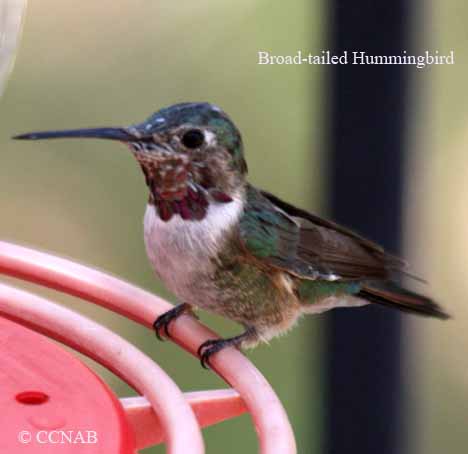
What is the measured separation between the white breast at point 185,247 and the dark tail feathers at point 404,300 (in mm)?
514

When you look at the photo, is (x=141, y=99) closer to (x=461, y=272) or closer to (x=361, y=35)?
(x=461, y=272)

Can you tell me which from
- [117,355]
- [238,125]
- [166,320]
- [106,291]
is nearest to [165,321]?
[166,320]

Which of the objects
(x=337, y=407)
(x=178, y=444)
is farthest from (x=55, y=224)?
(x=178, y=444)

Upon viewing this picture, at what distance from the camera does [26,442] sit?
5.39 feet

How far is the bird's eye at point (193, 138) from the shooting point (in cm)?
229

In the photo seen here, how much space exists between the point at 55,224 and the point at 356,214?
8.79 ft

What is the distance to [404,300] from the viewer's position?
274 cm

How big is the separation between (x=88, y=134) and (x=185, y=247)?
59cm

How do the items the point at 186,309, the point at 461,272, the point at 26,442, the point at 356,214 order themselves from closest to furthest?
the point at 26,442 → the point at 186,309 → the point at 356,214 → the point at 461,272

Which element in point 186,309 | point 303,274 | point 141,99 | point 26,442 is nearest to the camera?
point 26,442

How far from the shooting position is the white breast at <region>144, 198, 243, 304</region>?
2430 mm

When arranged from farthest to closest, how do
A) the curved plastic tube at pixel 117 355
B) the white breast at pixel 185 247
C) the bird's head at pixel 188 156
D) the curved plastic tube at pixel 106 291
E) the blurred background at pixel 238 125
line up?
the blurred background at pixel 238 125, the white breast at pixel 185 247, the bird's head at pixel 188 156, the curved plastic tube at pixel 106 291, the curved plastic tube at pixel 117 355

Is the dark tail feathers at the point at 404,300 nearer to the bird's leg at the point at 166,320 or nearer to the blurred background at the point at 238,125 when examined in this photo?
the bird's leg at the point at 166,320

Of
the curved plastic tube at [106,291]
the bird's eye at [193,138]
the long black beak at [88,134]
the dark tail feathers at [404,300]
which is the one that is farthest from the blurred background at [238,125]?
the long black beak at [88,134]
